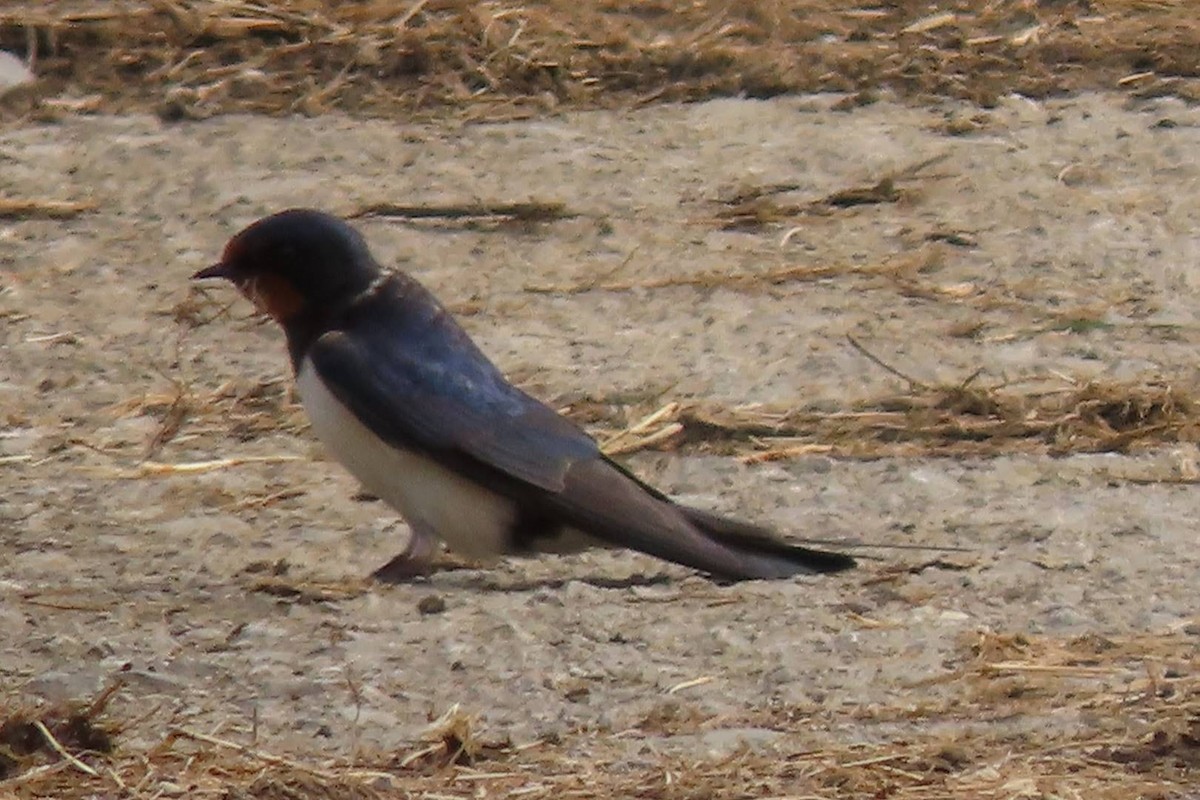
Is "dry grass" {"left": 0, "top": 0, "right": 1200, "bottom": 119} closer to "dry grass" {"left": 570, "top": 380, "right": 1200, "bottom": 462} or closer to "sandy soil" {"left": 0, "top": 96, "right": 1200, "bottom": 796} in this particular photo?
"sandy soil" {"left": 0, "top": 96, "right": 1200, "bottom": 796}

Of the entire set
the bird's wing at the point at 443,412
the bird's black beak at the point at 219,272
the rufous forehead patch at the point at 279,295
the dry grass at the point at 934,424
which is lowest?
the dry grass at the point at 934,424

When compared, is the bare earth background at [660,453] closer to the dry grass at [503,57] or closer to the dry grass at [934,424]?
the dry grass at [934,424]

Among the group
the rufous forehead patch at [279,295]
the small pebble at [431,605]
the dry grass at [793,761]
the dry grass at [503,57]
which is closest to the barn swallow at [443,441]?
the rufous forehead patch at [279,295]

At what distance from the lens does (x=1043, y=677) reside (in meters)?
4.02

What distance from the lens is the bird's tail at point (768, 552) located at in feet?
14.9

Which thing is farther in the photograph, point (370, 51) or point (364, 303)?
point (370, 51)

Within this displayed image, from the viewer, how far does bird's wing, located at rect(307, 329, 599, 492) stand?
4.65 meters

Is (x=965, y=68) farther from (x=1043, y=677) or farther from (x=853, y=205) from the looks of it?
(x=1043, y=677)

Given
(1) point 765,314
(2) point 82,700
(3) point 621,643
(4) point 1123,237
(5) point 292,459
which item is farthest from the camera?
(4) point 1123,237

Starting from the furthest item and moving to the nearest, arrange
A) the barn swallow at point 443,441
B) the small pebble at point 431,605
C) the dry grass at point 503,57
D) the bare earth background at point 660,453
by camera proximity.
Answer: the dry grass at point 503,57 < the barn swallow at point 443,441 < the small pebble at point 431,605 < the bare earth background at point 660,453

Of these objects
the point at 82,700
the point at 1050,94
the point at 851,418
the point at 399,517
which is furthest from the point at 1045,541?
the point at 1050,94

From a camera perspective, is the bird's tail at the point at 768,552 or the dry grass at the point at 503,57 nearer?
the bird's tail at the point at 768,552

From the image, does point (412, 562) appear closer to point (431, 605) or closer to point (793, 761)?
point (431, 605)

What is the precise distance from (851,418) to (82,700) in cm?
208
